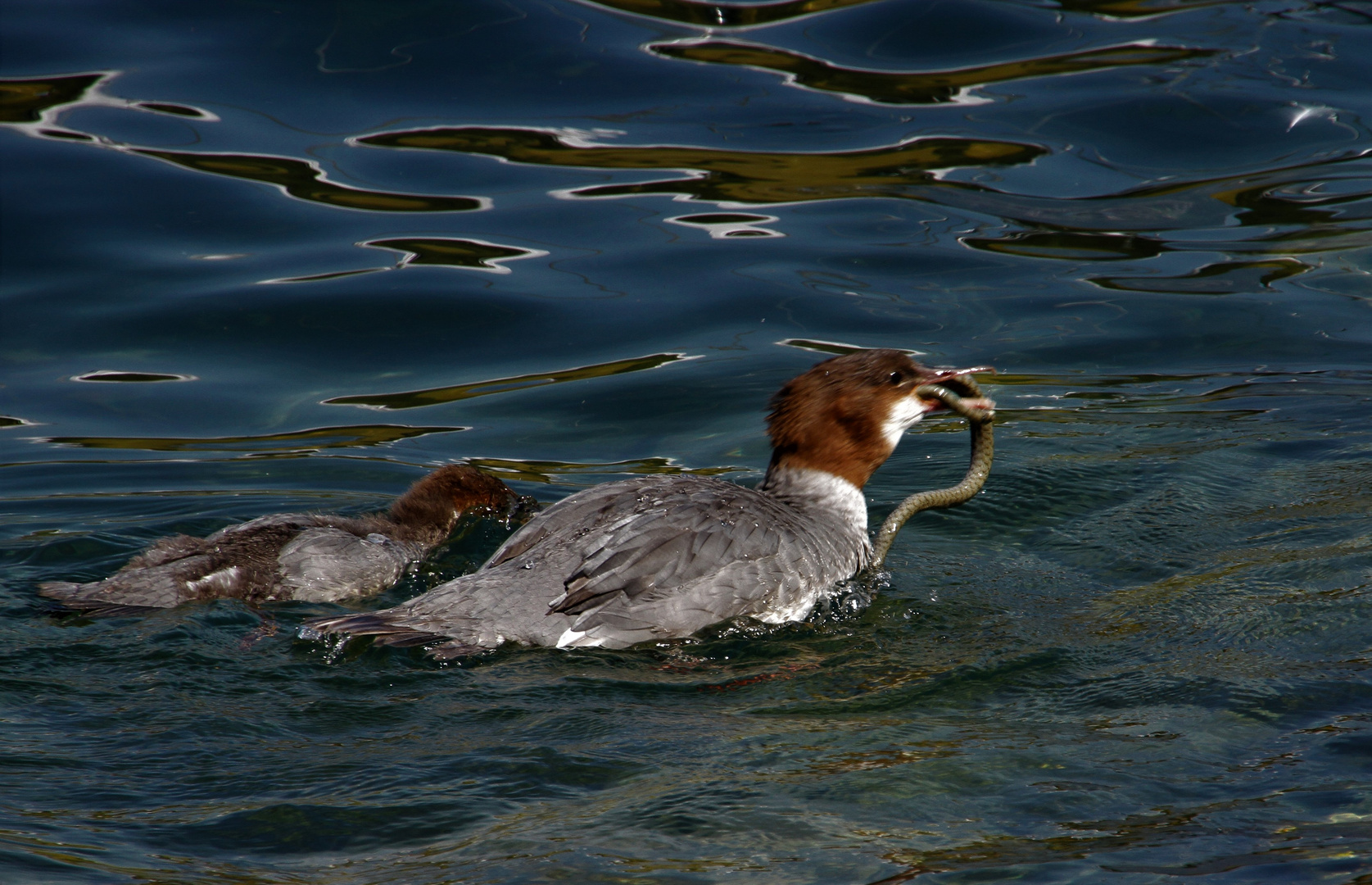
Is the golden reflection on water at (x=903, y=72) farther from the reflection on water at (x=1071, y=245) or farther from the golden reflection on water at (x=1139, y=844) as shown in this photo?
the golden reflection on water at (x=1139, y=844)

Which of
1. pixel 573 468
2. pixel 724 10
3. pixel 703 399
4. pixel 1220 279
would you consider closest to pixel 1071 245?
pixel 1220 279

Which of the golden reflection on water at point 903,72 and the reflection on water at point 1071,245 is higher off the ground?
the golden reflection on water at point 903,72

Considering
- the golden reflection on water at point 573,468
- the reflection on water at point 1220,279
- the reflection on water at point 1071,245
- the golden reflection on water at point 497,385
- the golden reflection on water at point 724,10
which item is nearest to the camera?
the golden reflection on water at point 573,468

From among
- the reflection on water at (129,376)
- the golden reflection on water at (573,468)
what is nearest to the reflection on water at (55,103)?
the reflection on water at (129,376)

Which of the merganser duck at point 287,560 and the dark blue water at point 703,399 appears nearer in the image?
the dark blue water at point 703,399

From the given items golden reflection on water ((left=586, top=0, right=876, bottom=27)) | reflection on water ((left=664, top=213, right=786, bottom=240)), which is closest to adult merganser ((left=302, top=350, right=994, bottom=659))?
reflection on water ((left=664, top=213, right=786, bottom=240))

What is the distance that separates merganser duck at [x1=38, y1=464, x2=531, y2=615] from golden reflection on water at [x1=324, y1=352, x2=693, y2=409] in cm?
199

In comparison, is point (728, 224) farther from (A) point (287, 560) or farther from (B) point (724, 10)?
(A) point (287, 560)

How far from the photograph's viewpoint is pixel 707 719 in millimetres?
4555

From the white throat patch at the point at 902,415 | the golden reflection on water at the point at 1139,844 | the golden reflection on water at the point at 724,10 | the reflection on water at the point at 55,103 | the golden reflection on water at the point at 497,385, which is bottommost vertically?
the golden reflection on water at the point at 1139,844

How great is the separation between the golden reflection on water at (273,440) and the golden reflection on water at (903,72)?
603 centimetres

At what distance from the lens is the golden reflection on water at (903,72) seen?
40.8 ft

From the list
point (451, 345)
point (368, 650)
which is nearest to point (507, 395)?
point (451, 345)

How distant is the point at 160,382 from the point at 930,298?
5053 millimetres
